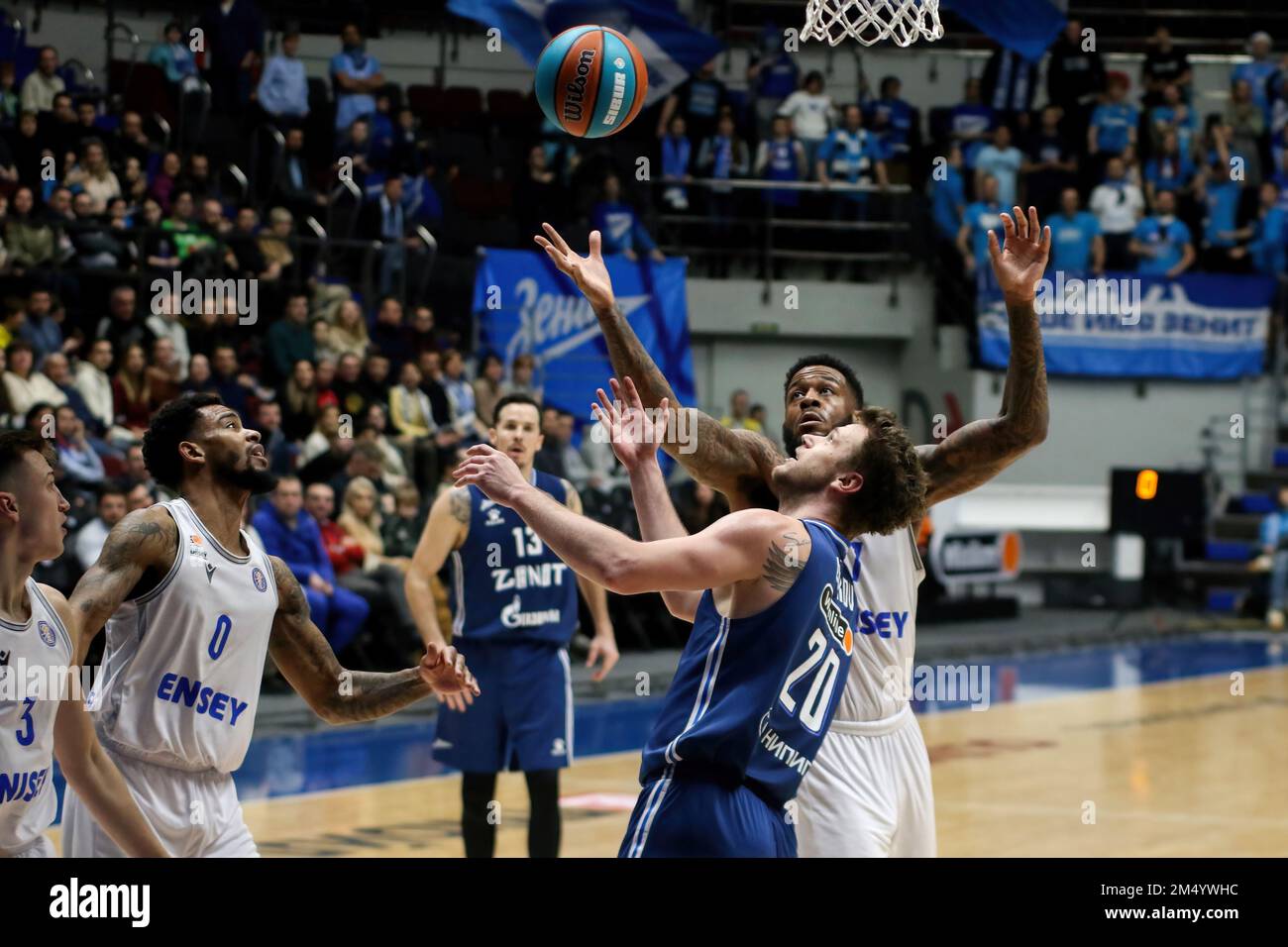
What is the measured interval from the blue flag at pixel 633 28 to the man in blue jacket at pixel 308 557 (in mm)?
8158

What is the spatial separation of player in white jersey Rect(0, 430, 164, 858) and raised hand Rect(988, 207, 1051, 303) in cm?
287

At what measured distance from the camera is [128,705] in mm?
4965

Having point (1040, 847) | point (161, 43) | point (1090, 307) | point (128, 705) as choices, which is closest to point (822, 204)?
point (1090, 307)

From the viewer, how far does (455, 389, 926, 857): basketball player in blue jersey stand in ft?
13.6

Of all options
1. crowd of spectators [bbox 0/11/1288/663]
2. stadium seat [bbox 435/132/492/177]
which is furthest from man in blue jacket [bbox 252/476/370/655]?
stadium seat [bbox 435/132/492/177]

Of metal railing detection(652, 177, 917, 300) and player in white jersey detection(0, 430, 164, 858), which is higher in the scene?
metal railing detection(652, 177, 917, 300)

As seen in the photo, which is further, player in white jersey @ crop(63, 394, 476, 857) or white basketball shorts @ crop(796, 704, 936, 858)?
white basketball shorts @ crop(796, 704, 936, 858)

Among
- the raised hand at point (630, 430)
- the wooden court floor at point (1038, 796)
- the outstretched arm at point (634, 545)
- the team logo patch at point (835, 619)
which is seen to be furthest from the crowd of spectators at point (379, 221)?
the team logo patch at point (835, 619)

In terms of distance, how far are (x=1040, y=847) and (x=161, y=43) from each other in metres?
12.5

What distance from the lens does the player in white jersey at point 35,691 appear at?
4.41m

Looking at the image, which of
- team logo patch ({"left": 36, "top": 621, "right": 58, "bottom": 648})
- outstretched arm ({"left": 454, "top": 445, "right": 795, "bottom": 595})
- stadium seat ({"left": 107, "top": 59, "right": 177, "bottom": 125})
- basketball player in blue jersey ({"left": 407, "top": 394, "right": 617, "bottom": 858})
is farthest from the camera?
stadium seat ({"left": 107, "top": 59, "right": 177, "bottom": 125})

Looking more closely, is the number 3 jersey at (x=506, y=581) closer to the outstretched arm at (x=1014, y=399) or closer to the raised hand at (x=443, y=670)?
the outstretched arm at (x=1014, y=399)

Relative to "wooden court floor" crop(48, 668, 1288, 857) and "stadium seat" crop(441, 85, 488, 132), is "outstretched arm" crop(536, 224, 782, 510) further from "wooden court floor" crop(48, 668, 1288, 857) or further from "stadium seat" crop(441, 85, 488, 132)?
"stadium seat" crop(441, 85, 488, 132)

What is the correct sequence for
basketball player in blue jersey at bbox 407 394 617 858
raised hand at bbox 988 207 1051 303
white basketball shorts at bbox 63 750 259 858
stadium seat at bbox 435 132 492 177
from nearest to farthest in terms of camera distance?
white basketball shorts at bbox 63 750 259 858, raised hand at bbox 988 207 1051 303, basketball player in blue jersey at bbox 407 394 617 858, stadium seat at bbox 435 132 492 177
